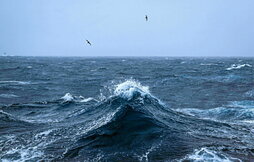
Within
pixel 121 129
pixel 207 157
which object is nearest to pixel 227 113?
pixel 121 129

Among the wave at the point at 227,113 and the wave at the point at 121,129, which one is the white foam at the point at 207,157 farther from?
the wave at the point at 227,113

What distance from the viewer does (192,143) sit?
9.97 m

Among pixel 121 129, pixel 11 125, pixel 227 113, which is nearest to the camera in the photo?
pixel 121 129

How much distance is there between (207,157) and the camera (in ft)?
27.7

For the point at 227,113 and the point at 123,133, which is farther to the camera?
the point at 227,113

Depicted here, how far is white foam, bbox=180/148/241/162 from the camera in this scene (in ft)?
27.2

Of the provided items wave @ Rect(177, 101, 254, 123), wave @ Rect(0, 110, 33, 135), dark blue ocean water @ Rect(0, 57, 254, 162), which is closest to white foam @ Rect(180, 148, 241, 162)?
dark blue ocean water @ Rect(0, 57, 254, 162)

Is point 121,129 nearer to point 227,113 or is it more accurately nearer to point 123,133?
point 123,133

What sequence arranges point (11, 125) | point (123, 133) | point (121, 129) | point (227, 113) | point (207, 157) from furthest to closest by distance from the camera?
point (227, 113) < point (11, 125) < point (121, 129) < point (123, 133) < point (207, 157)

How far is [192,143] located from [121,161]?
3119mm

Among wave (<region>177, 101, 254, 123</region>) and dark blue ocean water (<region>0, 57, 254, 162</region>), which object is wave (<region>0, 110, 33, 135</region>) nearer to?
dark blue ocean water (<region>0, 57, 254, 162</region>)

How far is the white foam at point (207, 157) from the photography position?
327 inches

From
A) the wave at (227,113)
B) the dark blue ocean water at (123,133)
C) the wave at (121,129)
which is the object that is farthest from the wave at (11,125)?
the wave at (227,113)

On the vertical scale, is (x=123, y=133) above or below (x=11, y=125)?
above
